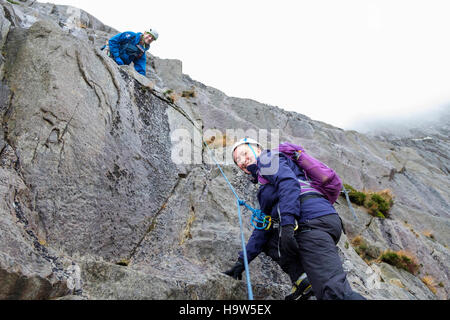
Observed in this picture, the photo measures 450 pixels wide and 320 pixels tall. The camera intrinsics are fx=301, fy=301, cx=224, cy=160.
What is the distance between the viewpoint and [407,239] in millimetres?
13680

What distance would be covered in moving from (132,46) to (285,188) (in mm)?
8987

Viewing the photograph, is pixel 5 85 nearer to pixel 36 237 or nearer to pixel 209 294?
pixel 36 237

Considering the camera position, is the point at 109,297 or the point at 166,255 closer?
the point at 109,297

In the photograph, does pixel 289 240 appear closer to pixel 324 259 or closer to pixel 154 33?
pixel 324 259

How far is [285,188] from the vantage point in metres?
4.36

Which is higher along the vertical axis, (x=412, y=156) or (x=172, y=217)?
(x=412, y=156)

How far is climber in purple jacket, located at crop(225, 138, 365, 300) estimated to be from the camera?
12.7 ft

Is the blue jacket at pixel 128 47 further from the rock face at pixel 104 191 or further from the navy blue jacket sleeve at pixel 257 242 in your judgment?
the navy blue jacket sleeve at pixel 257 242

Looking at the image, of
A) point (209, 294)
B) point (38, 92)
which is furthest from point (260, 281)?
point (38, 92)

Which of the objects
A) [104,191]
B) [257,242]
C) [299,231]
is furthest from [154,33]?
[299,231]

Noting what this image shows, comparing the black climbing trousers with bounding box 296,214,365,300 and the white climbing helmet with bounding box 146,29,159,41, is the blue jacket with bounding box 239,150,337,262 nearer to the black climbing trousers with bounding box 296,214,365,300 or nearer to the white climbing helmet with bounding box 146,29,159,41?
the black climbing trousers with bounding box 296,214,365,300
